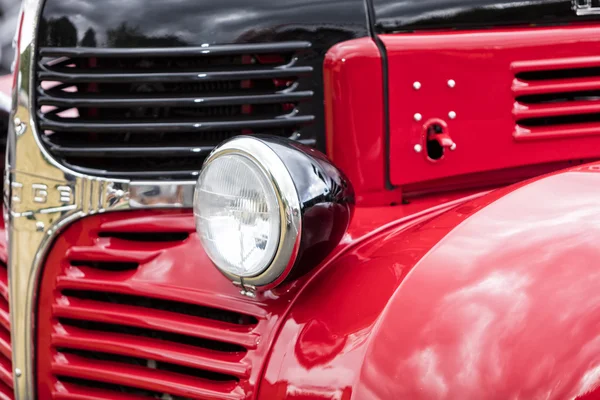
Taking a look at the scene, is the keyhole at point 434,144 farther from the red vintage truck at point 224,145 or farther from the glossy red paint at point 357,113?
the glossy red paint at point 357,113

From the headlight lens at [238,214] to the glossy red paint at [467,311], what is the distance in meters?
0.14

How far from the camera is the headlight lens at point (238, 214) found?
129cm

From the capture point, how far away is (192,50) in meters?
1.62

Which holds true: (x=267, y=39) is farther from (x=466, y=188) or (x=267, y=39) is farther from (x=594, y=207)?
(x=594, y=207)

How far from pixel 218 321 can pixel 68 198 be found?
46 centimetres

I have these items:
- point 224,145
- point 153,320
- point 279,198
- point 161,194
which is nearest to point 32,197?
point 161,194

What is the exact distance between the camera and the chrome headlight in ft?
4.22

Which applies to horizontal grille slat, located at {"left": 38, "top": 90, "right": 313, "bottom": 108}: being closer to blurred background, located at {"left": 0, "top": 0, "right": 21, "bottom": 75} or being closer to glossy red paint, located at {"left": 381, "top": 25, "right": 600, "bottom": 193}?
glossy red paint, located at {"left": 381, "top": 25, "right": 600, "bottom": 193}

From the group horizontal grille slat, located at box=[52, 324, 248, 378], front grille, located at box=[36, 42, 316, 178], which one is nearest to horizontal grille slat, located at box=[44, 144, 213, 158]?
front grille, located at box=[36, 42, 316, 178]

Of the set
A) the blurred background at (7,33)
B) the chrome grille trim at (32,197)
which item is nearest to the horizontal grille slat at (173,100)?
the chrome grille trim at (32,197)

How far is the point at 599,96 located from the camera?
Result: 5.98 ft

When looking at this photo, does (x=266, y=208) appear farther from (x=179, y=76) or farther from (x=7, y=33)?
(x=7, y=33)

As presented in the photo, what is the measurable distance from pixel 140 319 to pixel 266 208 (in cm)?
44

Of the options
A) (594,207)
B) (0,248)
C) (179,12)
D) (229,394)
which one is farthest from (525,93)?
(0,248)
